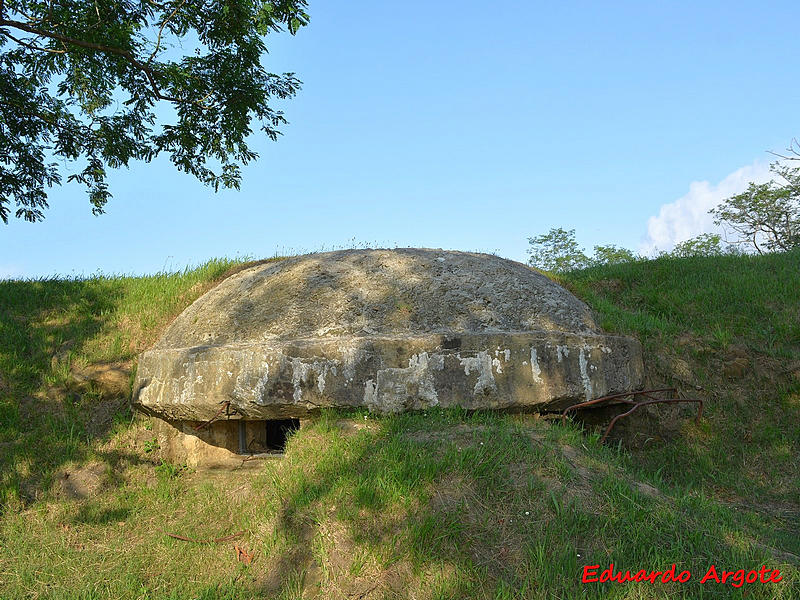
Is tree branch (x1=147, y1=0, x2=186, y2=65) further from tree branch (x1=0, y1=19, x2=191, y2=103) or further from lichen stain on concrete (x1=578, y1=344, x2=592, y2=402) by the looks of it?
lichen stain on concrete (x1=578, y1=344, x2=592, y2=402)

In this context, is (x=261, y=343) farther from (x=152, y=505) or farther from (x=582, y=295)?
(x=582, y=295)

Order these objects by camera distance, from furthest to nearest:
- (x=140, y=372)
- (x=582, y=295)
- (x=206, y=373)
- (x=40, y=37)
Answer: (x=40, y=37) < (x=582, y=295) < (x=140, y=372) < (x=206, y=373)

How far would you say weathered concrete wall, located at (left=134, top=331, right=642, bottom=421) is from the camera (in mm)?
4477

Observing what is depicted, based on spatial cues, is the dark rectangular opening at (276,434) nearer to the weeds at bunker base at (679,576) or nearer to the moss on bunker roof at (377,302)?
A: the moss on bunker roof at (377,302)

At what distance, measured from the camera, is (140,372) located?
17.5 ft

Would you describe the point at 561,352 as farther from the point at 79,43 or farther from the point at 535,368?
the point at 79,43

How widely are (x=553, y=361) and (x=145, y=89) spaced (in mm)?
7126

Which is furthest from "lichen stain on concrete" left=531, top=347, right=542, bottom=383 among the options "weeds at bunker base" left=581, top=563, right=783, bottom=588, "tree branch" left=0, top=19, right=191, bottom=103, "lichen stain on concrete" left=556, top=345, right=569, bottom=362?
"tree branch" left=0, top=19, right=191, bottom=103

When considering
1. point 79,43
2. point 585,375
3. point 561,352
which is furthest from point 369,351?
point 79,43

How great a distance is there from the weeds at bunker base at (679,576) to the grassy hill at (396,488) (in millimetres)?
34

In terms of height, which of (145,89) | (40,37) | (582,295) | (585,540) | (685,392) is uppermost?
(40,37)

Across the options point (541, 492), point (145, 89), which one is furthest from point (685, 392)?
point (145, 89)

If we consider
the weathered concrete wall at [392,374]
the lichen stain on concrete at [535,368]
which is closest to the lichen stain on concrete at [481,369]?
the weathered concrete wall at [392,374]

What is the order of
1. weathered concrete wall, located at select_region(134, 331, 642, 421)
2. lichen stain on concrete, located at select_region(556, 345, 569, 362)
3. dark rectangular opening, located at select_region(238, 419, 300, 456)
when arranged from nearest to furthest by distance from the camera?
weathered concrete wall, located at select_region(134, 331, 642, 421) → lichen stain on concrete, located at select_region(556, 345, 569, 362) → dark rectangular opening, located at select_region(238, 419, 300, 456)
